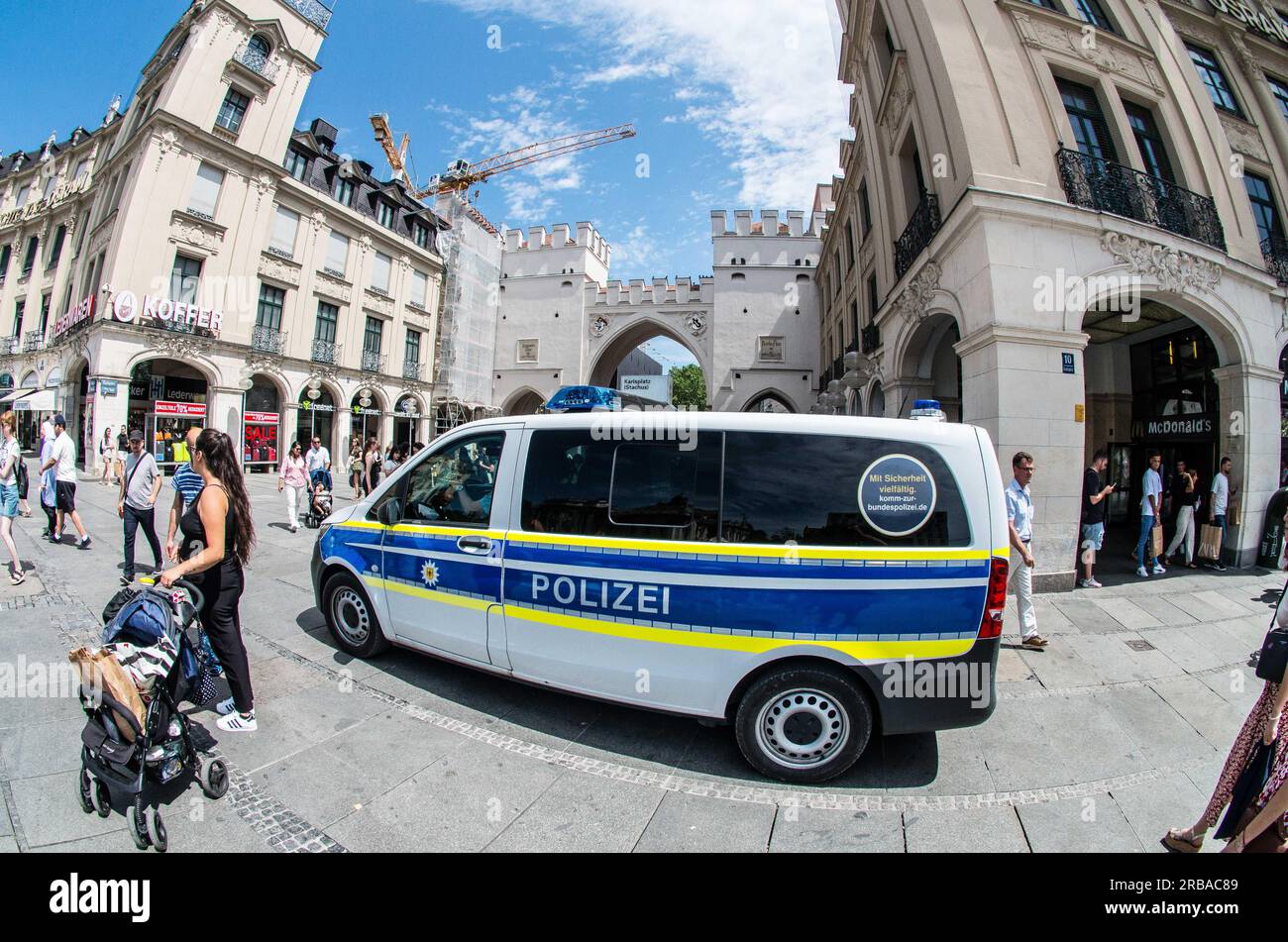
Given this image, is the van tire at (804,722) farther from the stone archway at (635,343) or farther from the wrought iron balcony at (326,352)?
the stone archway at (635,343)

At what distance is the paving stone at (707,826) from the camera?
223 centimetres

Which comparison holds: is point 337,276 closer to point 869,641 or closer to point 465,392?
point 465,392

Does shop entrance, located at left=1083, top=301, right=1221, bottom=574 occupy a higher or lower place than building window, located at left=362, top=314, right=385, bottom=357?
lower

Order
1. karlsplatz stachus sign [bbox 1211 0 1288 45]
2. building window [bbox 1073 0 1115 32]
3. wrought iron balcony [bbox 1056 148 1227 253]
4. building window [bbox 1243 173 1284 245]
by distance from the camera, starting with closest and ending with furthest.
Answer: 1. wrought iron balcony [bbox 1056 148 1227 253]
2. building window [bbox 1073 0 1115 32]
3. building window [bbox 1243 173 1284 245]
4. karlsplatz stachus sign [bbox 1211 0 1288 45]

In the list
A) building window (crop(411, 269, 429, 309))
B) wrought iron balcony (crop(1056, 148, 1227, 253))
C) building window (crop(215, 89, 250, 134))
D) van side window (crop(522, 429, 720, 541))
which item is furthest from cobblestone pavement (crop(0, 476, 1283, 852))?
building window (crop(411, 269, 429, 309))

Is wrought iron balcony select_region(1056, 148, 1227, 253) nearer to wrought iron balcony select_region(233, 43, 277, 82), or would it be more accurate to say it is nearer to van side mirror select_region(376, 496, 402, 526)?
van side mirror select_region(376, 496, 402, 526)

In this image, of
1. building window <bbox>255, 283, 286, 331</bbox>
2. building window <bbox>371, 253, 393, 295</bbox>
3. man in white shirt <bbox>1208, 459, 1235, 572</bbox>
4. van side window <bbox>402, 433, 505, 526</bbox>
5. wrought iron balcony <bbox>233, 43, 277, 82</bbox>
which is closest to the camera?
van side window <bbox>402, 433, 505, 526</bbox>

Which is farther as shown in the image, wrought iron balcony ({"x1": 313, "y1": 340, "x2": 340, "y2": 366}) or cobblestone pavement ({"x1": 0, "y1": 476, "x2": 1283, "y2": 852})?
wrought iron balcony ({"x1": 313, "y1": 340, "x2": 340, "y2": 366})

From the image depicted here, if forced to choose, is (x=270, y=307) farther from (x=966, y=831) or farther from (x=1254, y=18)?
(x=1254, y=18)

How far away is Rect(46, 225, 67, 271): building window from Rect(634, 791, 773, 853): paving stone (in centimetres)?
3874

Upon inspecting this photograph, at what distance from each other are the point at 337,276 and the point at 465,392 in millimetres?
9516

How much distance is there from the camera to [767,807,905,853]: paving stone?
7.43 ft

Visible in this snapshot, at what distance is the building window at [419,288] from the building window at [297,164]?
679 centimetres

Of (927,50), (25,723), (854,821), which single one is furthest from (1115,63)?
(25,723)
